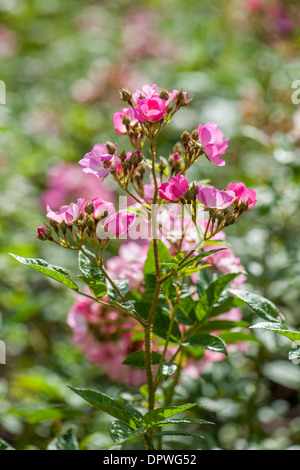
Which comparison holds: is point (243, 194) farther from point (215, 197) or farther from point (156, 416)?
point (156, 416)

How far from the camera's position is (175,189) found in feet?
2.79

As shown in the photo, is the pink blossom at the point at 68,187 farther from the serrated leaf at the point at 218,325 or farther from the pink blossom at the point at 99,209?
the pink blossom at the point at 99,209

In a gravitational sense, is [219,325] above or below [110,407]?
above

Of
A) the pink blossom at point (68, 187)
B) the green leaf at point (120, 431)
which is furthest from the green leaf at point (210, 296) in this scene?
the pink blossom at point (68, 187)

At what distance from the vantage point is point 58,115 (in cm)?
304

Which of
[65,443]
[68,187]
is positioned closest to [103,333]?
[65,443]

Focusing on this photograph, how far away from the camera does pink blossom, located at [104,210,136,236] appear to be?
0.89m

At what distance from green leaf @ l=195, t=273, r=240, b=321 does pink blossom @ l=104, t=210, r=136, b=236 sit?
9.7 inches

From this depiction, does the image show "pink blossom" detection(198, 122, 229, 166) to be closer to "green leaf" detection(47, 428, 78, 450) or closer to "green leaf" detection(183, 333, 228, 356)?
"green leaf" detection(183, 333, 228, 356)

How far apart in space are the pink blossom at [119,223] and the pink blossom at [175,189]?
77 mm

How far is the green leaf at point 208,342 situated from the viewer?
2.99 feet

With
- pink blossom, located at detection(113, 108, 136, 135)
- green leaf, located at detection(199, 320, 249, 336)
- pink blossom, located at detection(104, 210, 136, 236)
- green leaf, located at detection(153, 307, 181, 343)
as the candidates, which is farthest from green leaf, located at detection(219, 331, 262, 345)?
pink blossom, located at detection(113, 108, 136, 135)

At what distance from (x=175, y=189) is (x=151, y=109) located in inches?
5.4
